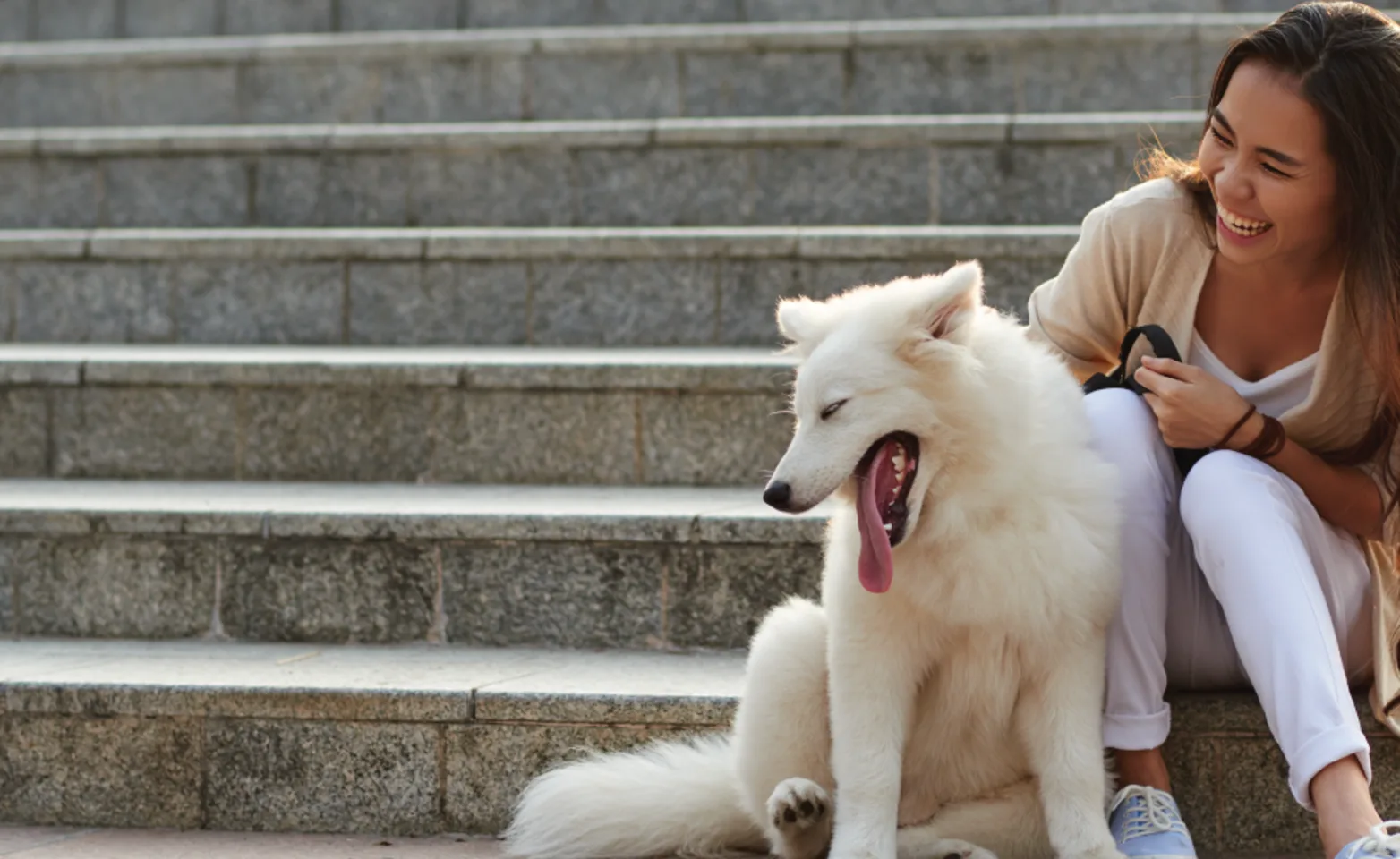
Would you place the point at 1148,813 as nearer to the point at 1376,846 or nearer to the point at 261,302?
the point at 1376,846

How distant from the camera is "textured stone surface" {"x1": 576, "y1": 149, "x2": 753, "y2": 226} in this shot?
18.8 ft

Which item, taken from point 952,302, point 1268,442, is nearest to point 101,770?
point 952,302

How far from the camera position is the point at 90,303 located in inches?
213

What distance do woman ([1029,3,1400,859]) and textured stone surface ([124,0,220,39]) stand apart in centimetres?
580

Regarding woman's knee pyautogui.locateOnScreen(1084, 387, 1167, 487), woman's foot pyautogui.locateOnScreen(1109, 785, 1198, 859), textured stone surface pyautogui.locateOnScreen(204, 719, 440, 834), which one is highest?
woman's knee pyautogui.locateOnScreen(1084, 387, 1167, 487)

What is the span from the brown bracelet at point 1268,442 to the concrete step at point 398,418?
5.13 feet

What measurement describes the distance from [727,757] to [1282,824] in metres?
1.10

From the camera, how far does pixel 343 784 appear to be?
10.6 ft

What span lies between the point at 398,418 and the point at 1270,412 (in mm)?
2443

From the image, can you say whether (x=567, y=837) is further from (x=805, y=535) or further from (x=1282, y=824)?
(x=1282, y=824)

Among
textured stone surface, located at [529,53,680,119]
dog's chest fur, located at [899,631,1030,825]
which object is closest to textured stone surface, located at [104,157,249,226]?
textured stone surface, located at [529,53,680,119]

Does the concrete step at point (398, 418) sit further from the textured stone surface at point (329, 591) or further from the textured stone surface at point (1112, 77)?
the textured stone surface at point (1112, 77)

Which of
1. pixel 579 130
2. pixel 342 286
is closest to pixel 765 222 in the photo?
pixel 579 130

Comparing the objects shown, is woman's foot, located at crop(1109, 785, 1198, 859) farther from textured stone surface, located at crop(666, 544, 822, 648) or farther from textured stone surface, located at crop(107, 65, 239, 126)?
textured stone surface, located at crop(107, 65, 239, 126)
